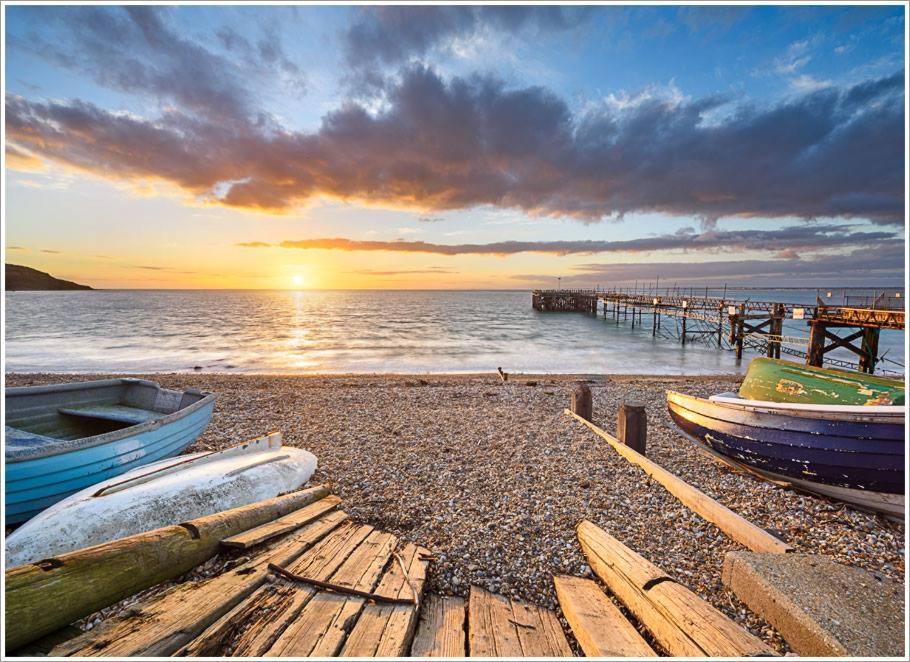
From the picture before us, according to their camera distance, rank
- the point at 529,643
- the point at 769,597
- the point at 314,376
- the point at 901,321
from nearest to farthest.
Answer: the point at 529,643, the point at 769,597, the point at 901,321, the point at 314,376

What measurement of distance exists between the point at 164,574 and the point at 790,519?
7.14 metres

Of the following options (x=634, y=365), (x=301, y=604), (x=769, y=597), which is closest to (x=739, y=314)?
(x=634, y=365)

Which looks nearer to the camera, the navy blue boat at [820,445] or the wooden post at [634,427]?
the navy blue boat at [820,445]

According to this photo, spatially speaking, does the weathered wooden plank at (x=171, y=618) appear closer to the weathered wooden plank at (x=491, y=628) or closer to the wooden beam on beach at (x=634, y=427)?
the weathered wooden plank at (x=491, y=628)

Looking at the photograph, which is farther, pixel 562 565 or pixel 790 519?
pixel 790 519

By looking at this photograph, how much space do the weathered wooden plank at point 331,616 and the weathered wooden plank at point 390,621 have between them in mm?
71

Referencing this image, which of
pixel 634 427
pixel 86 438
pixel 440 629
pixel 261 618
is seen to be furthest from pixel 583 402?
pixel 86 438

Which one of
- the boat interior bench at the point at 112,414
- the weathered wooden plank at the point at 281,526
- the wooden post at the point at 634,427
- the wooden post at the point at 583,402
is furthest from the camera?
the wooden post at the point at 583,402

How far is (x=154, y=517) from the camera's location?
16.1 feet

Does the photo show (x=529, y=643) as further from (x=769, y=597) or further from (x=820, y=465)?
(x=820, y=465)

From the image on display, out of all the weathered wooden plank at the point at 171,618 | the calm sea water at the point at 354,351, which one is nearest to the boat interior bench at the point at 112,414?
the weathered wooden plank at the point at 171,618

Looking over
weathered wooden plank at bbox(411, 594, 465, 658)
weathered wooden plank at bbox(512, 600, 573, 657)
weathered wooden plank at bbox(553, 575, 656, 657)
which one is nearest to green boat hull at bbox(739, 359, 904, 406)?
weathered wooden plank at bbox(553, 575, 656, 657)

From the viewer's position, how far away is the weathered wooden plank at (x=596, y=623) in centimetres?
298

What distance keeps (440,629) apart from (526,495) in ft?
10.6
